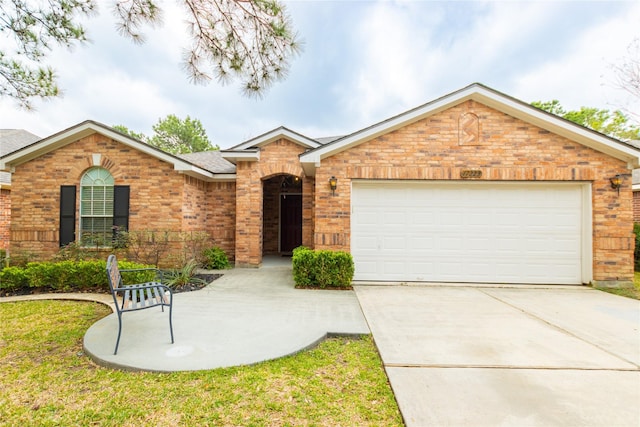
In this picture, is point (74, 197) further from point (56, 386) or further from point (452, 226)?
point (452, 226)

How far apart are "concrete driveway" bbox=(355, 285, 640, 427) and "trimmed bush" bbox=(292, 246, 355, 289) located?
3.02 feet

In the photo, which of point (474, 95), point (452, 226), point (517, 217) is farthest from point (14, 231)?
point (517, 217)

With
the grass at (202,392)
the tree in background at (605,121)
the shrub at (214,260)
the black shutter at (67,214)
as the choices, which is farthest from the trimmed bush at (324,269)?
the tree in background at (605,121)

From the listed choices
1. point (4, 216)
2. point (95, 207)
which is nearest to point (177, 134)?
point (4, 216)

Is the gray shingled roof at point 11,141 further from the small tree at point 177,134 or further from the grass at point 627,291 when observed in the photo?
the grass at point 627,291

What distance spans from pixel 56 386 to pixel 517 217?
8.69m

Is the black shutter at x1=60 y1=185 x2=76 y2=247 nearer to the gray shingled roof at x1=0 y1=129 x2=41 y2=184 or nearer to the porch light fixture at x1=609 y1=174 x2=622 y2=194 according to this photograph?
the gray shingled roof at x1=0 y1=129 x2=41 y2=184

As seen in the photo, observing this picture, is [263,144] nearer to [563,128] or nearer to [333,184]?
[333,184]

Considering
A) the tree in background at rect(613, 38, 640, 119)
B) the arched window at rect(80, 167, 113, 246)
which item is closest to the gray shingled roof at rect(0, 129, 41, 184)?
the arched window at rect(80, 167, 113, 246)

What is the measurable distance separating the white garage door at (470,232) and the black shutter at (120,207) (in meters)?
6.68

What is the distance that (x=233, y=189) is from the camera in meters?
9.75

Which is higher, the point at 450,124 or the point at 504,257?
the point at 450,124

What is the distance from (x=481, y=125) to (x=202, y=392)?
7.67 m

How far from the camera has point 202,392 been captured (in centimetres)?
245
